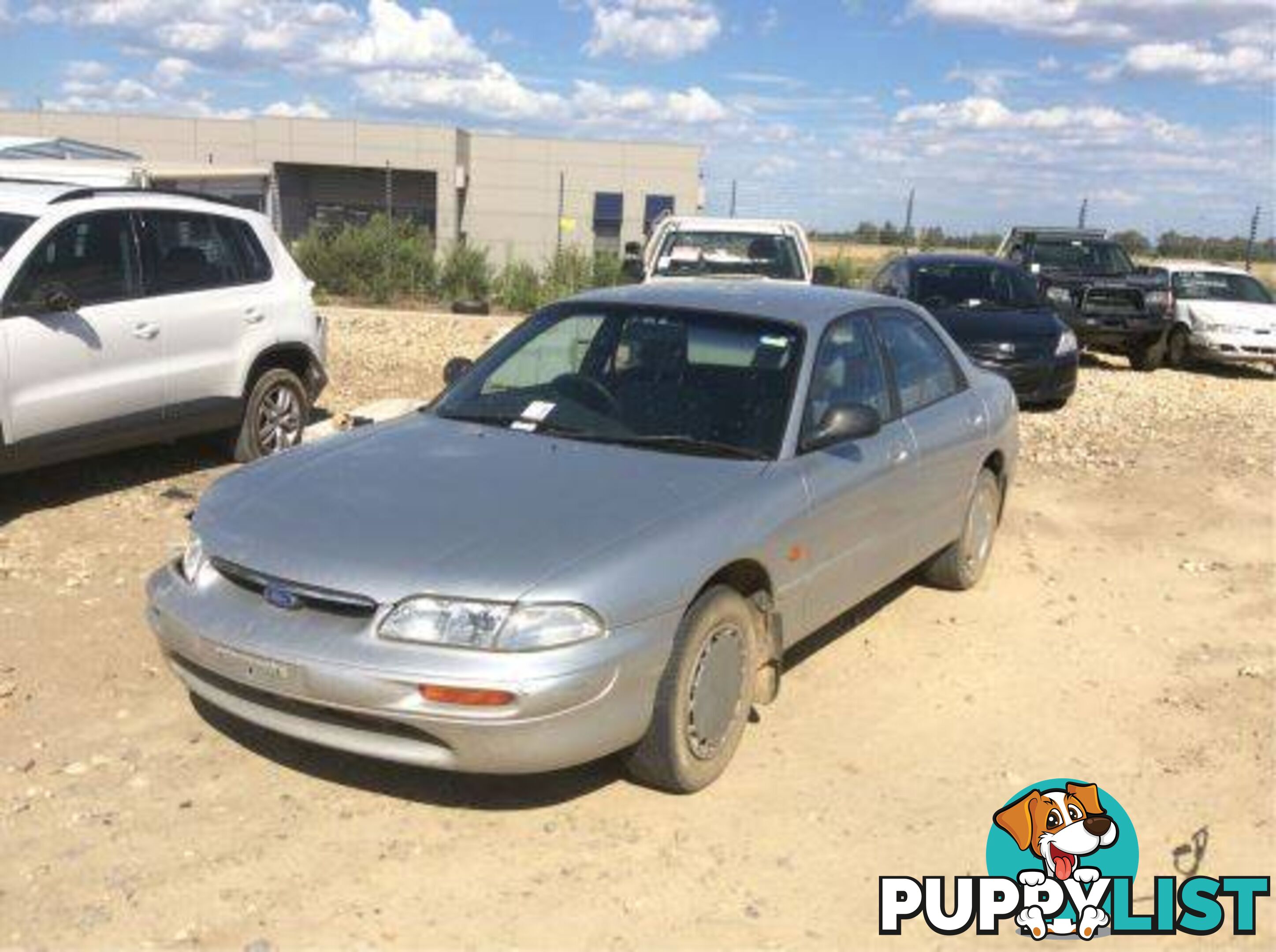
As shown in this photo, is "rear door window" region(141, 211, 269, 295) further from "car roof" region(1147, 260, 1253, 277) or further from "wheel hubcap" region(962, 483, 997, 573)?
"car roof" region(1147, 260, 1253, 277)

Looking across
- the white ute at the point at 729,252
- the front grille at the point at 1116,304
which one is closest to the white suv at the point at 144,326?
the white ute at the point at 729,252

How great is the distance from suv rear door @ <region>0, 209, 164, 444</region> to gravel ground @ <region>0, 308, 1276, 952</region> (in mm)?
520

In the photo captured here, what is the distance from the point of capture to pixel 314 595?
390cm

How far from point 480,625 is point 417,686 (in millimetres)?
238

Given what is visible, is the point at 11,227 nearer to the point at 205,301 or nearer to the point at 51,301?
the point at 51,301

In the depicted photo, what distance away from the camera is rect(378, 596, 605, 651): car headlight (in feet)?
12.3

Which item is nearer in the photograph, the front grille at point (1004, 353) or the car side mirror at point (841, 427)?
the car side mirror at point (841, 427)

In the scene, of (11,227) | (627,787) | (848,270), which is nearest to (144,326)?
(11,227)

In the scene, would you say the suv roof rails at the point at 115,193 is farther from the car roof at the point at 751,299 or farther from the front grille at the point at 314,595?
the front grille at the point at 314,595

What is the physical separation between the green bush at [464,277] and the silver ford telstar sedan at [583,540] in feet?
58.0

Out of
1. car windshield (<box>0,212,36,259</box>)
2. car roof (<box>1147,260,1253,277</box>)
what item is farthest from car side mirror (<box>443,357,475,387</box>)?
car roof (<box>1147,260,1253,277</box>)

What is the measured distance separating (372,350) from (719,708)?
33.6 ft

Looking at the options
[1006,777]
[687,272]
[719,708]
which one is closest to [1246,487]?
[687,272]

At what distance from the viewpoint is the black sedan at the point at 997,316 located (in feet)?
42.0
